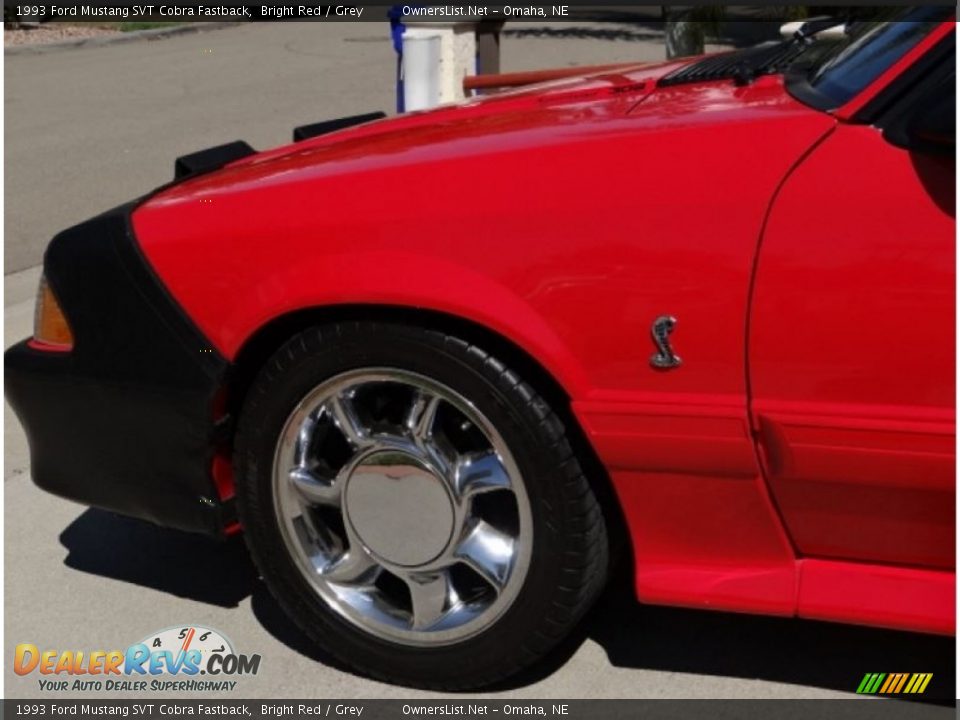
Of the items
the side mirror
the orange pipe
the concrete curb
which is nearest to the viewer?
the side mirror

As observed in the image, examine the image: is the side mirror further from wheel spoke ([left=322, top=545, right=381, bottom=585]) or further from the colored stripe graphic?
wheel spoke ([left=322, top=545, right=381, bottom=585])

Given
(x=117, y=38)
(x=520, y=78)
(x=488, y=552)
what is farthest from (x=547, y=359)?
(x=117, y=38)

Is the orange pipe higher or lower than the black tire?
higher

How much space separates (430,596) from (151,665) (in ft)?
2.39

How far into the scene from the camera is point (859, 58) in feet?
9.40

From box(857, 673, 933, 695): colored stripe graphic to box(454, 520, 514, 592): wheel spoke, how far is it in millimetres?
779

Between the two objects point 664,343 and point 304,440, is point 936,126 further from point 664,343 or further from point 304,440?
point 304,440

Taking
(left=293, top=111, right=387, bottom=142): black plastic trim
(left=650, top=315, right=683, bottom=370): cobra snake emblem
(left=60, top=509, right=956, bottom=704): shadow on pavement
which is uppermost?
(left=293, top=111, right=387, bottom=142): black plastic trim

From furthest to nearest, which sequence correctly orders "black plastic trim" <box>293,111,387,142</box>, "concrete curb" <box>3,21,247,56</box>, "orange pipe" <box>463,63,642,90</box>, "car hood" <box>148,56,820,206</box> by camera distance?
1. "concrete curb" <box>3,21,247,56</box>
2. "orange pipe" <box>463,63,642,90</box>
3. "black plastic trim" <box>293,111,387,142</box>
4. "car hood" <box>148,56,820,206</box>

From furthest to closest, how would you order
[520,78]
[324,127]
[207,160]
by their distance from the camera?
1. [520,78]
2. [324,127]
3. [207,160]

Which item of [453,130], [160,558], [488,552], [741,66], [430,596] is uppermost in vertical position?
[741,66]

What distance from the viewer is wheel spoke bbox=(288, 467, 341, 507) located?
301 cm

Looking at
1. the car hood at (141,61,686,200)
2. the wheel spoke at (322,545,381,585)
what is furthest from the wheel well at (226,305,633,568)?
the wheel spoke at (322,545,381,585)

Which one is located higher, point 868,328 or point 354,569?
point 868,328
